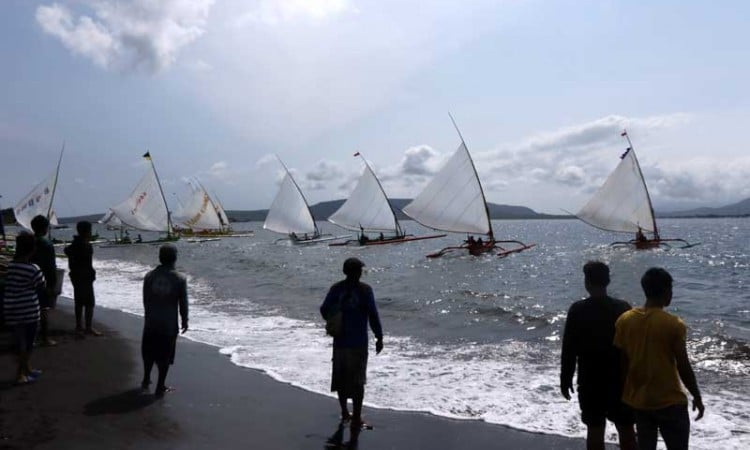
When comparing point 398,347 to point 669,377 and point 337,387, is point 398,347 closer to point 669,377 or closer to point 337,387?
point 337,387

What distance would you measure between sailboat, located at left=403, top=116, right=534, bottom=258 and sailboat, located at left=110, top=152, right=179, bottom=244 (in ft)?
88.6

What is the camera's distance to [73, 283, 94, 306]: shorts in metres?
8.62

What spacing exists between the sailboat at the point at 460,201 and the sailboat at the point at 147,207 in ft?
88.6

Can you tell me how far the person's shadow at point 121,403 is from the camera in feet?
18.0

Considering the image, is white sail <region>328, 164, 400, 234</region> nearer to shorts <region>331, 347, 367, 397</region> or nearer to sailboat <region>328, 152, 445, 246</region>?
sailboat <region>328, 152, 445, 246</region>

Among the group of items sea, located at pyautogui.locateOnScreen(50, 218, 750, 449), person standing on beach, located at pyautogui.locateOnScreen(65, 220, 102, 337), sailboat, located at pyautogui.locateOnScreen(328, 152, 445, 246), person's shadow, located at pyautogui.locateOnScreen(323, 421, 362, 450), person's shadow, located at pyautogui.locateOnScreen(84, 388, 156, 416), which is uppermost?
sailboat, located at pyautogui.locateOnScreen(328, 152, 445, 246)

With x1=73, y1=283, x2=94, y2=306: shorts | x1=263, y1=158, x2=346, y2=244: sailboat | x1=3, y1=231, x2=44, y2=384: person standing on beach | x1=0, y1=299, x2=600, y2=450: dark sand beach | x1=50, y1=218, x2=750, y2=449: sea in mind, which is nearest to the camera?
x1=0, y1=299, x2=600, y2=450: dark sand beach

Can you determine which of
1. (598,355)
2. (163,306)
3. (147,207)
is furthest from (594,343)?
(147,207)

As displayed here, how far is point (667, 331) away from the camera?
3.58 m

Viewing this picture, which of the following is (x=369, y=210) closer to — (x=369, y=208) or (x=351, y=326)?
(x=369, y=208)

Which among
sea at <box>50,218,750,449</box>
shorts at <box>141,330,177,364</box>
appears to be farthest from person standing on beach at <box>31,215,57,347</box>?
sea at <box>50,218,750,449</box>

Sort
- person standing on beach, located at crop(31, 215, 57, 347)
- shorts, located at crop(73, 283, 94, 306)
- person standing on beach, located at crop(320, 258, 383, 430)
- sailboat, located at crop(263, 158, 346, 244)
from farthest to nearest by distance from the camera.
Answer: sailboat, located at crop(263, 158, 346, 244) → shorts, located at crop(73, 283, 94, 306) → person standing on beach, located at crop(31, 215, 57, 347) → person standing on beach, located at crop(320, 258, 383, 430)

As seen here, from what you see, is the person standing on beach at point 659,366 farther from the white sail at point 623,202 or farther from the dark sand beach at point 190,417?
the white sail at point 623,202

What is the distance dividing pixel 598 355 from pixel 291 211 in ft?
181
